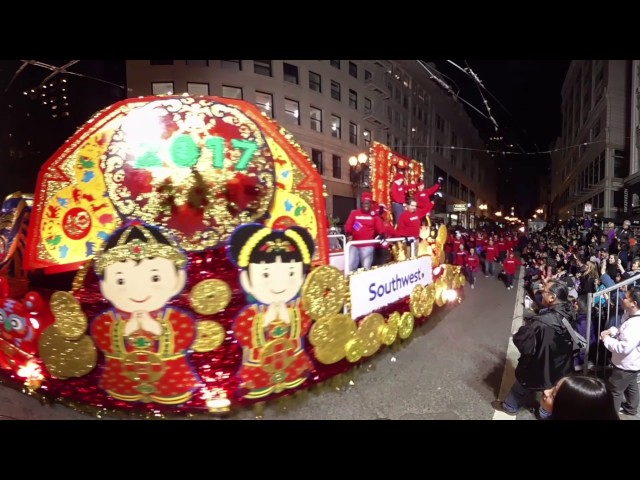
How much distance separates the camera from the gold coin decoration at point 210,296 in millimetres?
3211

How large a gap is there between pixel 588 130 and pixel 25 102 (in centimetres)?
3954

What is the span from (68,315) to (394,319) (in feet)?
13.4

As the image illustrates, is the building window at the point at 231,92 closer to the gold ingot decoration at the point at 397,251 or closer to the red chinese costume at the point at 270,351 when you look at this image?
the red chinese costume at the point at 270,351

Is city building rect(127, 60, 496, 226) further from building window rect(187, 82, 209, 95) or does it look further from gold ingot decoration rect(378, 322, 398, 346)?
gold ingot decoration rect(378, 322, 398, 346)

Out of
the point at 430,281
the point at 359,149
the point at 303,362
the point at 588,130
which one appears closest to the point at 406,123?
the point at 359,149

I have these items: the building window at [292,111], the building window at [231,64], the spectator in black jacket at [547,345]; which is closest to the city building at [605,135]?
the building window at [292,111]

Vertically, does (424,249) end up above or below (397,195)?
below

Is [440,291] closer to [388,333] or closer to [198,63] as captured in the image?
[388,333]

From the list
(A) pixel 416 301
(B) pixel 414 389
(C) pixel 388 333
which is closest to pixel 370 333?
(C) pixel 388 333

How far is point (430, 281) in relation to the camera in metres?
6.48

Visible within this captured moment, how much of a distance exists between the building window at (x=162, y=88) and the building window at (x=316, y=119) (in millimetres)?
3654

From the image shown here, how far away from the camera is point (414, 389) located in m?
4.00

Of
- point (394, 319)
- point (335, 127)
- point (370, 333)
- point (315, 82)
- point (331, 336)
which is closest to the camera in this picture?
point (331, 336)

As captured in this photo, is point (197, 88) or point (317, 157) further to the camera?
point (317, 157)
